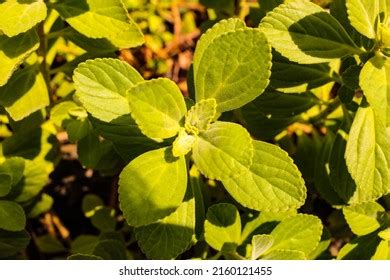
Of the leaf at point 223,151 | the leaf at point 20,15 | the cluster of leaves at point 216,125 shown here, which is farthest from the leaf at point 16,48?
the leaf at point 223,151

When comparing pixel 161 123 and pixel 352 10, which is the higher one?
pixel 352 10

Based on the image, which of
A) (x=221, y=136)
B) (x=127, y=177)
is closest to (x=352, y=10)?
(x=221, y=136)

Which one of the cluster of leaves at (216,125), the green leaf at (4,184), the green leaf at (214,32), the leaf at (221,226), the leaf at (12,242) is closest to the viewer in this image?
the cluster of leaves at (216,125)

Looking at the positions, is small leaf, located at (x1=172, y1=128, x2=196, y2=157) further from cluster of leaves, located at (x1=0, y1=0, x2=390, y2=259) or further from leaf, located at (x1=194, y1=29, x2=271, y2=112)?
leaf, located at (x1=194, y1=29, x2=271, y2=112)

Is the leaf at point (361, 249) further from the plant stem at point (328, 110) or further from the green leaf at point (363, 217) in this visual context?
the plant stem at point (328, 110)

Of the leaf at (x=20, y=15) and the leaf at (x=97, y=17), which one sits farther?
the leaf at (x=97, y=17)

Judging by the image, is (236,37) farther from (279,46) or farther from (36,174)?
(36,174)
